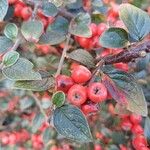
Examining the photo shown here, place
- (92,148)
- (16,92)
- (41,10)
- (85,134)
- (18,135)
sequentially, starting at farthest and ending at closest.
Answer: (18,135) < (16,92) < (92,148) < (41,10) < (85,134)

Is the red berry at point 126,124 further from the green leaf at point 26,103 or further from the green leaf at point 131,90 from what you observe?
the green leaf at point 26,103

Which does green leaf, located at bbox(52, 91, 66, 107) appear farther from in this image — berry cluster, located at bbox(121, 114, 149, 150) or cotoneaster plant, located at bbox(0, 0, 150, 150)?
berry cluster, located at bbox(121, 114, 149, 150)

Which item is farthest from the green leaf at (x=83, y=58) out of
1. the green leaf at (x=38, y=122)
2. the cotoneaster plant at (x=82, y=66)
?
the green leaf at (x=38, y=122)

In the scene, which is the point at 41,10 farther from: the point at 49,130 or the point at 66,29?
the point at 49,130

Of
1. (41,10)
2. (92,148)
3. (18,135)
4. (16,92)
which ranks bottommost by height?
(18,135)

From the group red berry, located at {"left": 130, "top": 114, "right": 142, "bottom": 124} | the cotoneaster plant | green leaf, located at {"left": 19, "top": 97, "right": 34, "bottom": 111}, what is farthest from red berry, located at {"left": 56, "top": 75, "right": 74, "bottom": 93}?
green leaf, located at {"left": 19, "top": 97, "right": 34, "bottom": 111}

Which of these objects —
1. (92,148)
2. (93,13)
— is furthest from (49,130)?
(93,13)
